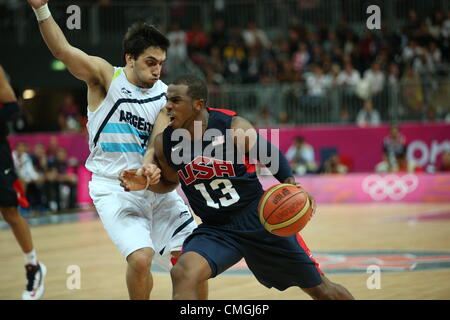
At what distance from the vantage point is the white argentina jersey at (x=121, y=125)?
624 centimetres

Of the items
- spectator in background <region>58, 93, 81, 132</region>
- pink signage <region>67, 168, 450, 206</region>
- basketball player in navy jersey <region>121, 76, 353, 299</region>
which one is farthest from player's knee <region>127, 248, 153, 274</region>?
spectator in background <region>58, 93, 81, 132</region>

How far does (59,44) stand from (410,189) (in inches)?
545

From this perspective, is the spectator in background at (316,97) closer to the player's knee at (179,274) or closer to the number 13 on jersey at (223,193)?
the number 13 on jersey at (223,193)

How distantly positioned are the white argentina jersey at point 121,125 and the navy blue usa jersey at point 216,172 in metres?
0.51

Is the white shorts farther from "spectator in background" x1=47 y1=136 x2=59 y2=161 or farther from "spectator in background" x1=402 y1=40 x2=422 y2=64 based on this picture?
"spectator in background" x1=402 y1=40 x2=422 y2=64

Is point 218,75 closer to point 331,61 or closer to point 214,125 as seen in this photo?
point 331,61

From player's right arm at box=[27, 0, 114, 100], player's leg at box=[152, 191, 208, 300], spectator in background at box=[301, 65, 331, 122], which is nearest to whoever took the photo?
player's right arm at box=[27, 0, 114, 100]

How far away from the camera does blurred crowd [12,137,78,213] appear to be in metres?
18.4

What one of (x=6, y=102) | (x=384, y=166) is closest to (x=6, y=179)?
(x=6, y=102)

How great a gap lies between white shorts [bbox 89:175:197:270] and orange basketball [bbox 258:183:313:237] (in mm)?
1048

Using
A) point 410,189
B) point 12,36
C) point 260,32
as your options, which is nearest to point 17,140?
point 12,36

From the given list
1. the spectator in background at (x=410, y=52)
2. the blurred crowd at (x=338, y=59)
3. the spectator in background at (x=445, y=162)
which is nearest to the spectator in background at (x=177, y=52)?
the blurred crowd at (x=338, y=59)

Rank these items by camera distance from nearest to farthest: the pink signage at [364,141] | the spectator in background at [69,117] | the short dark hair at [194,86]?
the short dark hair at [194,86] < the pink signage at [364,141] < the spectator in background at [69,117]

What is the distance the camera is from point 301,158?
19.9 metres
